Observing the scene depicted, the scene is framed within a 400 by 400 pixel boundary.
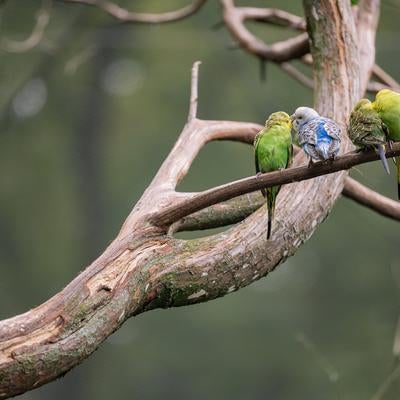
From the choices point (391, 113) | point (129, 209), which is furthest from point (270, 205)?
point (129, 209)

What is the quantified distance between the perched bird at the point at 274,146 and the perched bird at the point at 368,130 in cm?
29

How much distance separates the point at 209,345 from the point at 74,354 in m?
10.9

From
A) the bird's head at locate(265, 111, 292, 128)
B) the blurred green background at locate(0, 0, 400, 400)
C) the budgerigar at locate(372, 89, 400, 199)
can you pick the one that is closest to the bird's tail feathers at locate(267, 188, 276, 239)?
the bird's head at locate(265, 111, 292, 128)

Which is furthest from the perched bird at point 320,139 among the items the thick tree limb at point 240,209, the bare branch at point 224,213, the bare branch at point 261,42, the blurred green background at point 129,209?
the blurred green background at point 129,209

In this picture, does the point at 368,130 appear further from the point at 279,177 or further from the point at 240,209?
the point at 240,209

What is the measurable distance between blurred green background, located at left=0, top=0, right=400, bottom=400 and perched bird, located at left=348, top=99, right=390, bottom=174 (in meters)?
9.43

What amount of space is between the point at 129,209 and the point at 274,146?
9.96 metres

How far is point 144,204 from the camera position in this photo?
9.80 feet

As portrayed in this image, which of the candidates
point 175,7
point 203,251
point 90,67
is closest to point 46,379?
point 203,251

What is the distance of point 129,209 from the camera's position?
1271 centimetres

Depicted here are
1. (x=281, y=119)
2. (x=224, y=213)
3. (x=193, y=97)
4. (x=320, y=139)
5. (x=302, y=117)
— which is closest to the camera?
(x=320, y=139)

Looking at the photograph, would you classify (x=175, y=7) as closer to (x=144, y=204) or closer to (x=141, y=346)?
(x=141, y=346)

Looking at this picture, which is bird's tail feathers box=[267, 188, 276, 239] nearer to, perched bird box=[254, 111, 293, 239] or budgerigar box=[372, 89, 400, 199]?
perched bird box=[254, 111, 293, 239]

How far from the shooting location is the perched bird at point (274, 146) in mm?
2838
